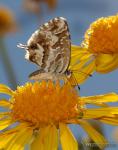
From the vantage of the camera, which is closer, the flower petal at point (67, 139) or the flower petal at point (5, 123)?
the flower petal at point (67, 139)

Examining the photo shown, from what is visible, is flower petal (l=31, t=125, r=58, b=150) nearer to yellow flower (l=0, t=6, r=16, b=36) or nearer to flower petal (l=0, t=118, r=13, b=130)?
flower petal (l=0, t=118, r=13, b=130)

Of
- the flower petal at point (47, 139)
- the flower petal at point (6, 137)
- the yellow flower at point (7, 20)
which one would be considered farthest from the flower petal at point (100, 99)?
the yellow flower at point (7, 20)

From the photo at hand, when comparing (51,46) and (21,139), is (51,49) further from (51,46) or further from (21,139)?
(21,139)

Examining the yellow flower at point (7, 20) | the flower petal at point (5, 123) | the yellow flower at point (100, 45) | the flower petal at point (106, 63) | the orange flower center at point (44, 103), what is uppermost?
the yellow flower at point (7, 20)

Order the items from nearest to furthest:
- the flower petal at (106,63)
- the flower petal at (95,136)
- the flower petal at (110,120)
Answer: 1. the flower petal at (95,136)
2. the flower petal at (110,120)
3. the flower petal at (106,63)

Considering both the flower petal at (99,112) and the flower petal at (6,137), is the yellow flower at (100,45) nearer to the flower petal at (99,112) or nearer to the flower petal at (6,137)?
the flower petal at (99,112)

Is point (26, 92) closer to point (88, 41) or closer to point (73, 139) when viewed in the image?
point (73, 139)

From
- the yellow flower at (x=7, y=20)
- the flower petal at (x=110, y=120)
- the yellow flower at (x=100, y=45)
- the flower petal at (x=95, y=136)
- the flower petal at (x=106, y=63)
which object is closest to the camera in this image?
the flower petal at (x=95, y=136)

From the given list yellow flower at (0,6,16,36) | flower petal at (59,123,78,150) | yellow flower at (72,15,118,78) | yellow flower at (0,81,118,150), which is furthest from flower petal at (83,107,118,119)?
yellow flower at (0,6,16,36)
